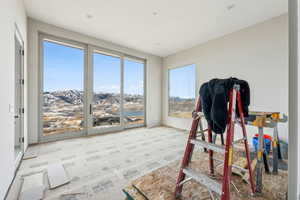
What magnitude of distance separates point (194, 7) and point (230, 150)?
112 inches

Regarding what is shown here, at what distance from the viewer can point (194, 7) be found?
258cm

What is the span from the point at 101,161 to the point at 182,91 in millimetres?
3732

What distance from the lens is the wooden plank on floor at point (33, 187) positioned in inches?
59.7

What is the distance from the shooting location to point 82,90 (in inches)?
154

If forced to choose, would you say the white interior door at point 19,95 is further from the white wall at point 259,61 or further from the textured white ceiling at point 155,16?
the white wall at point 259,61

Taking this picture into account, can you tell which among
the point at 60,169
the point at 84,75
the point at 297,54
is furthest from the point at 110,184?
the point at 84,75

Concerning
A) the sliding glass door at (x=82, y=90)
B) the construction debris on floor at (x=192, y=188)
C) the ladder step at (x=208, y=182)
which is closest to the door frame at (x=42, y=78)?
the sliding glass door at (x=82, y=90)

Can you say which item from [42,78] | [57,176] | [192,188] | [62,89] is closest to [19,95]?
[42,78]

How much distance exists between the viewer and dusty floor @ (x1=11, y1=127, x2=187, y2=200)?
1.65m

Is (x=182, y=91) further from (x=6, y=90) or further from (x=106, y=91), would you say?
(x=6, y=90)

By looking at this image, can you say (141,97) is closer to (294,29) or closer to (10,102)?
(10,102)

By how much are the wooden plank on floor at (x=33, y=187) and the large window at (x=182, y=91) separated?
13.6ft

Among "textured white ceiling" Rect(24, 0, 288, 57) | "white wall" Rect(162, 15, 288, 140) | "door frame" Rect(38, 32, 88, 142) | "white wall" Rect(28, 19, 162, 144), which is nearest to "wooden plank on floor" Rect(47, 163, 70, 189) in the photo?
"door frame" Rect(38, 32, 88, 142)

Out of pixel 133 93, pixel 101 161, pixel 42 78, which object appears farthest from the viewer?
pixel 133 93
